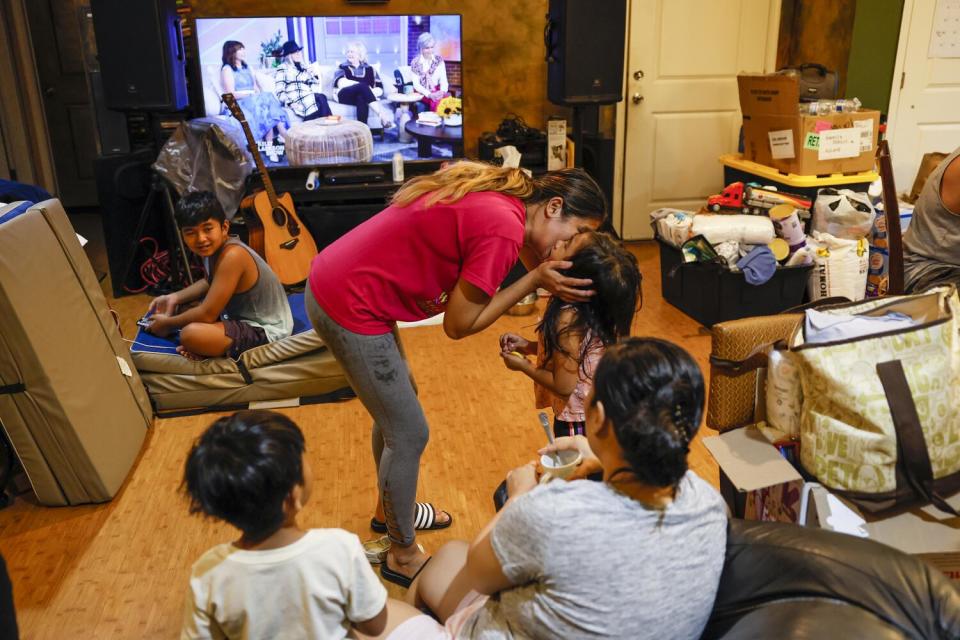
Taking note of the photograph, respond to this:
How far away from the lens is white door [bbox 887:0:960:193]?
4508 millimetres

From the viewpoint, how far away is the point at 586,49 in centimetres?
446

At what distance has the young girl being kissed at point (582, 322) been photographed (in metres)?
1.88

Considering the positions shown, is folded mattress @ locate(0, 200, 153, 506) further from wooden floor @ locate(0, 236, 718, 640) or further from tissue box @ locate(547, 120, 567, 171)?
tissue box @ locate(547, 120, 567, 171)

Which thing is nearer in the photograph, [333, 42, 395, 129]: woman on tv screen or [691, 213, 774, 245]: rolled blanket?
[691, 213, 774, 245]: rolled blanket

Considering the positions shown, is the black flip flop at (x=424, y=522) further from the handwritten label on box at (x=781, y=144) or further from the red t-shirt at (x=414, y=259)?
the handwritten label on box at (x=781, y=144)

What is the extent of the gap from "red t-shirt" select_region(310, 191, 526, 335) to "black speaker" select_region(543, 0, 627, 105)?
284cm

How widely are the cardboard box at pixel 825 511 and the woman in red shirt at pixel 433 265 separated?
47 cm

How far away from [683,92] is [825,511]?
12.7ft

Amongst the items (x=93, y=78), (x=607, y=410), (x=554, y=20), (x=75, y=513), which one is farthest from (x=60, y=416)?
(x=554, y=20)

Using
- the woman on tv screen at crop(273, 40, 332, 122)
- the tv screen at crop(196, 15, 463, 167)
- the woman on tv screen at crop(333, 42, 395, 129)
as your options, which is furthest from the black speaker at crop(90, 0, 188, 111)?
the woman on tv screen at crop(333, 42, 395, 129)

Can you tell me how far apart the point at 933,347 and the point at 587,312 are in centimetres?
70

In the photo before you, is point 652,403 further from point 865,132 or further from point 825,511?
point 865,132

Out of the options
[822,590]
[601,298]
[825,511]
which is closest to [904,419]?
[825,511]

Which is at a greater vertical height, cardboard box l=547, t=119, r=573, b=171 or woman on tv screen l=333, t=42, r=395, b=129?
woman on tv screen l=333, t=42, r=395, b=129
